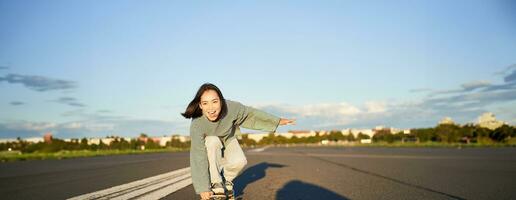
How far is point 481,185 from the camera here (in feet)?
26.8

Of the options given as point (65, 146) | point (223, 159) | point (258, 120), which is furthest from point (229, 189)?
point (65, 146)

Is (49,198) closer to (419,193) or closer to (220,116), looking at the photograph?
(220,116)

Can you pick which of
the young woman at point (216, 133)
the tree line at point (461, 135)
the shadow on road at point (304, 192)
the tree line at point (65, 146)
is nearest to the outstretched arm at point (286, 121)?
the young woman at point (216, 133)

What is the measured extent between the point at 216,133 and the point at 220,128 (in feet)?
0.24

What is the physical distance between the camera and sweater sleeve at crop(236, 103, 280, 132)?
209 inches

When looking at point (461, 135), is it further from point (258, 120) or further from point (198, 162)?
point (198, 162)

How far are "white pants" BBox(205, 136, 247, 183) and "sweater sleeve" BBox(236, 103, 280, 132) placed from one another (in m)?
0.24

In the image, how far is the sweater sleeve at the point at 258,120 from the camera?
532cm

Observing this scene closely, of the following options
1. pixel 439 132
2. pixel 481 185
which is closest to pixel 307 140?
pixel 439 132

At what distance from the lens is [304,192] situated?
24.0 ft

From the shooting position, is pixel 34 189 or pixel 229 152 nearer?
pixel 229 152

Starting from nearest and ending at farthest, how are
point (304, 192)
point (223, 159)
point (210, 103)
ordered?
point (210, 103), point (223, 159), point (304, 192)

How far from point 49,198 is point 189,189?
2144mm

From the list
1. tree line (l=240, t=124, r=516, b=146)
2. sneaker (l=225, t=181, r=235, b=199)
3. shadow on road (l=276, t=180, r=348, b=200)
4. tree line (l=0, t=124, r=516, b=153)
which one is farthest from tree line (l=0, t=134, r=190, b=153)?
sneaker (l=225, t=181, r=235, b=199)
